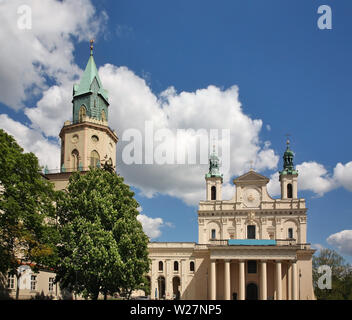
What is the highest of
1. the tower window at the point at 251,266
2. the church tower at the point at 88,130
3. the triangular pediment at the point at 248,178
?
the church tower at the point at 88,130

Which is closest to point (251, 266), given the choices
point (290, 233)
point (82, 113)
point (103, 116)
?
point (290, 233)

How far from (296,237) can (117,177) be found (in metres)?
38.8

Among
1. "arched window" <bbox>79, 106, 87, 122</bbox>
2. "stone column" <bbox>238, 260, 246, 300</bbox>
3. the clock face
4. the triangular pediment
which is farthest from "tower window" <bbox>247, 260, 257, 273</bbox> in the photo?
"arched window" <bbox>79, 106, 87, 122</bbox>

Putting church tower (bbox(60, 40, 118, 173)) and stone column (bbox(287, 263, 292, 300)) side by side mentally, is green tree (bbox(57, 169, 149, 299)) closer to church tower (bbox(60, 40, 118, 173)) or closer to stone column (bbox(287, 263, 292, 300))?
church tower (bbox(60, 40, 118, 173))

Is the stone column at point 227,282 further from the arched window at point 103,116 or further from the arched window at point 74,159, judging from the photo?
the arched window at point 103,116

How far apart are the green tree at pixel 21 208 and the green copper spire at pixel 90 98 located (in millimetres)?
26351

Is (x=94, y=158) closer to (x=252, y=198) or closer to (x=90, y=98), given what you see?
(x=90, y=98)

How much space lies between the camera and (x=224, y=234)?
7425 centimetres

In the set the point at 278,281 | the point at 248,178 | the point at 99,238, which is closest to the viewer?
the point at 99,238

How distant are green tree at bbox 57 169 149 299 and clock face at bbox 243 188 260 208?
3281 centimetres

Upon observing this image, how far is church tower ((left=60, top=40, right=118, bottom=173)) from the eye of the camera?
5916 cm

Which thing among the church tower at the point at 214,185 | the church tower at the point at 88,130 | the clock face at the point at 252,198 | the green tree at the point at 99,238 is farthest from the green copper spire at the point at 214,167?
the green tree at the point at 99,238

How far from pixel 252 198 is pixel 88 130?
31.4 meters

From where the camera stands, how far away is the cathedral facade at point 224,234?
60.5m
